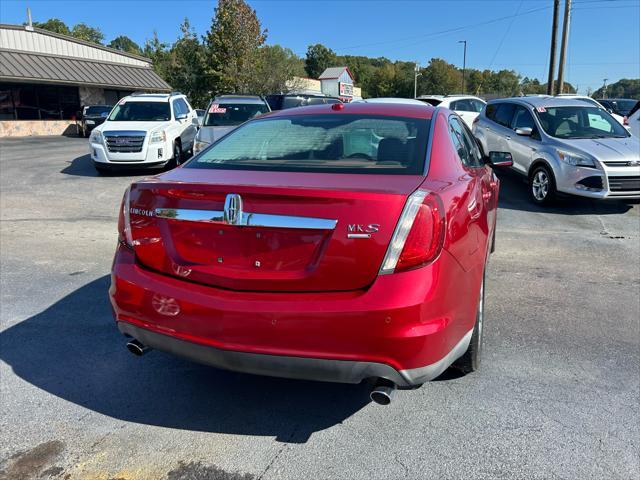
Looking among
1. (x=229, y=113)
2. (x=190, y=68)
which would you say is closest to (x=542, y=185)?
(x=229, y=113)

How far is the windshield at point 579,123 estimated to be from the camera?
934 centimetres

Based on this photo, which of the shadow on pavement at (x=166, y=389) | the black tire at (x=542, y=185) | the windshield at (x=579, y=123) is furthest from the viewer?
the windshield at (x=579, y=123)

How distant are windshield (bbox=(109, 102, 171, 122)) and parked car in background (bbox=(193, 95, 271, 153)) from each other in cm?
145

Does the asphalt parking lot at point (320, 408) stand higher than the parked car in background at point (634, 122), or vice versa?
the parked car in background at point (634, 122)

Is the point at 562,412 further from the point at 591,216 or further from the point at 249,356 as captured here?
the point at 591,216

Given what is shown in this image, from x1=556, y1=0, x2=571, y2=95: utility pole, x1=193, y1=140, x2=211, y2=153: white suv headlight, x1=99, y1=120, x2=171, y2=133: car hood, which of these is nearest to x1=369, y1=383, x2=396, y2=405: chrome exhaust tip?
x1=193, y1=140, x2=211, y2=153: white suv headlight

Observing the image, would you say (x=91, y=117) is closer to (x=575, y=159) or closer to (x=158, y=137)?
(x=158, y=137)

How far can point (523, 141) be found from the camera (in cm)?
983

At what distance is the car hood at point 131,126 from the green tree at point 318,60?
103514 millimetres

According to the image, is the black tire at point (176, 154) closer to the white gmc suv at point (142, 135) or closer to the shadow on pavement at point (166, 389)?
the white gmc suv at point (142, 135)

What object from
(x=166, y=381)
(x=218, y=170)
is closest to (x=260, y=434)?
(x=166, y=381)

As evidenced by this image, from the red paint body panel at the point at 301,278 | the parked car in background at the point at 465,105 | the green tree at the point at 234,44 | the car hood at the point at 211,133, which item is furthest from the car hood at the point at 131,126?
the green tree at the point at 234,44

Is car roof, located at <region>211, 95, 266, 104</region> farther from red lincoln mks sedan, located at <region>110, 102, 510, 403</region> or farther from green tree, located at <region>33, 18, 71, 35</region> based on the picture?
green tree, located at <region>33, 18, 71, 35</region>

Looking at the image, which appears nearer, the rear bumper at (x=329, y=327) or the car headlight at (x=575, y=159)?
the rear bumper at (x=329, y=327)
